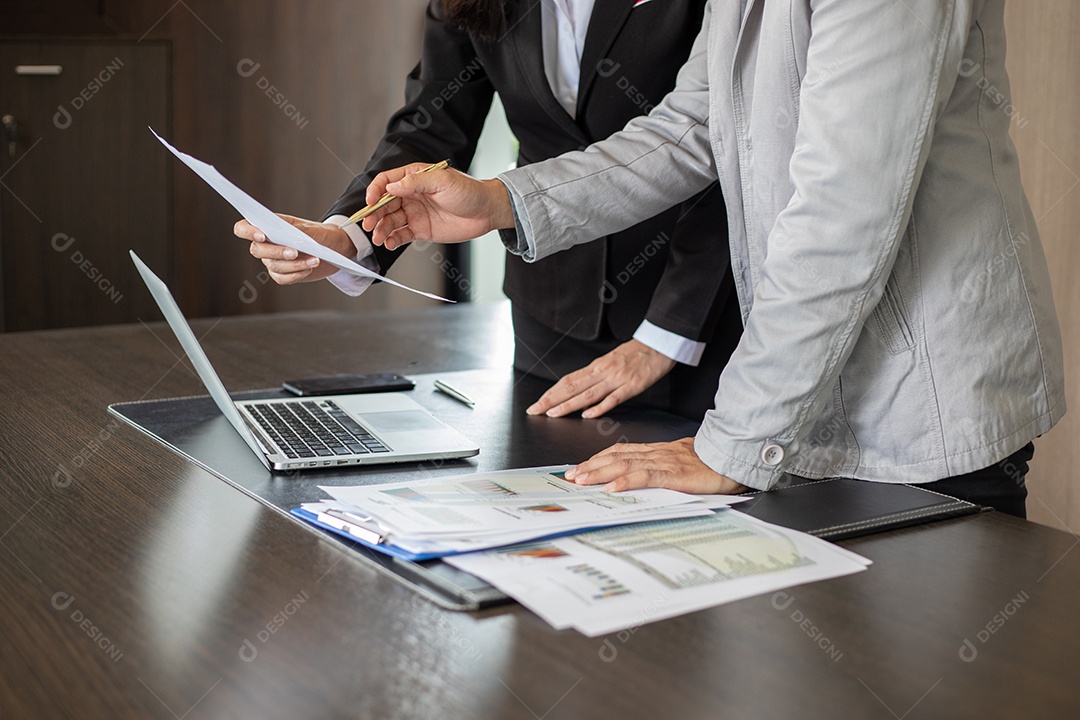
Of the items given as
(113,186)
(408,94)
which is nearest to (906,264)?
(408,94)

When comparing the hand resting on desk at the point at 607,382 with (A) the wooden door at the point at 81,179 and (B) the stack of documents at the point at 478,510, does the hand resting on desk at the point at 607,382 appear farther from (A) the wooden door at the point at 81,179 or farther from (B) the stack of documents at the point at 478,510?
(A) the wooden door at the point at 81,179

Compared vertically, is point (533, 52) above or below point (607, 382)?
above

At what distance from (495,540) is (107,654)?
1.00 feet

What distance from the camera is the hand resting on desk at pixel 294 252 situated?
1326mm

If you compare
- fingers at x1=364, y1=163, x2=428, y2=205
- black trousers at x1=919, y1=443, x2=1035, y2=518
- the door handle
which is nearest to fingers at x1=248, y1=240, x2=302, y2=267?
fingers at x1=364, y1=163, x2=428, y2=205

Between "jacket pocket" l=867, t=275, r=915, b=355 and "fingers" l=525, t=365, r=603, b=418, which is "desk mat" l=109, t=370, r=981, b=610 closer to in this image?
"fingers" l=525, t=365, r=603, b=418

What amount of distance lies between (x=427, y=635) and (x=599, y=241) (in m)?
0.97

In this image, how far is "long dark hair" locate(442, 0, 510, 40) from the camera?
1600 millimetres

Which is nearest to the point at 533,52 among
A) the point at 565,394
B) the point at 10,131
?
the point at 565,394

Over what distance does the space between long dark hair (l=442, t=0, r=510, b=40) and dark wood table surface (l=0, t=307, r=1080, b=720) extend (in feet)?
2.66

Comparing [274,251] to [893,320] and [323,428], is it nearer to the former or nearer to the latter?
[323,428]

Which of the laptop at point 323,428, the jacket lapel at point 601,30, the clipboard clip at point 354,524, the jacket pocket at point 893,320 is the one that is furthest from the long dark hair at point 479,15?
the clipboard clip at point 354,524

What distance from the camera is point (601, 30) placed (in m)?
1.58

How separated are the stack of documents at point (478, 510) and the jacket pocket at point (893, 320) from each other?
0.25 metres
